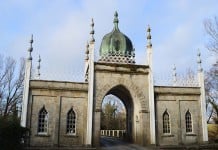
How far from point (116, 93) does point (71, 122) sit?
5978 mm

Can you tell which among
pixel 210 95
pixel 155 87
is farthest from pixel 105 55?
pixel 210 95

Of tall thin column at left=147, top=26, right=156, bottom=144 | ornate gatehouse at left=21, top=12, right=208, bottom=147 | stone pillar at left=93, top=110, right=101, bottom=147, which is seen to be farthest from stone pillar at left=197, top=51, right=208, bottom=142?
stone pillar at left=93, top=110, right=101, bottom=147

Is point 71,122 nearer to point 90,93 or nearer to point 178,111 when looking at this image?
point 90,93

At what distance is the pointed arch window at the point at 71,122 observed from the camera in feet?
81.3

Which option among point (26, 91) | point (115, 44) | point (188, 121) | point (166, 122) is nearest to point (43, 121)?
point (26, 91)

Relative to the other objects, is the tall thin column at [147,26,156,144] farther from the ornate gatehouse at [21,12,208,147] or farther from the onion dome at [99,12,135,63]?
the onion dome at [99,12,135,63]

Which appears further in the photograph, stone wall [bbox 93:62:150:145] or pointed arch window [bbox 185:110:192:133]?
pointed arch window [bbox 185:110:192:133]

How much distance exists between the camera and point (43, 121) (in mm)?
24422

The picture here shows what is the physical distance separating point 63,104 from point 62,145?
130 inches

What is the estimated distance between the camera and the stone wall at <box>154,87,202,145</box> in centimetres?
2622

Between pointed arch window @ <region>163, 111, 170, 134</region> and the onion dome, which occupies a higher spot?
the onion dome

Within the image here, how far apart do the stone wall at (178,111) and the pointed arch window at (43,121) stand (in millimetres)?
9468

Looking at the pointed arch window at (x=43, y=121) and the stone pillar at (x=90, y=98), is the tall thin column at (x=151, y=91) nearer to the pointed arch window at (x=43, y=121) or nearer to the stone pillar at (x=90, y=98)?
the stone pillar at (x=90, y=98)

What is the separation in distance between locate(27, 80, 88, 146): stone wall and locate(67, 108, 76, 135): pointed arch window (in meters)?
0.28
